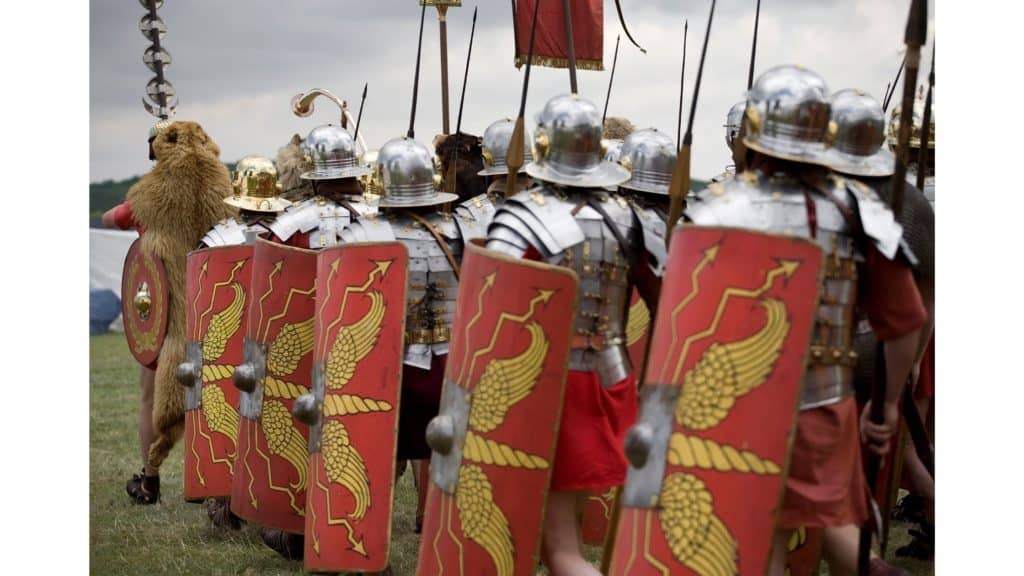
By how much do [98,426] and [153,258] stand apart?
3.45 metres

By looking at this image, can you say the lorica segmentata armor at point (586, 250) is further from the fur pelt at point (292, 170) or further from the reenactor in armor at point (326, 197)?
the fur pelt at point (292, 170)

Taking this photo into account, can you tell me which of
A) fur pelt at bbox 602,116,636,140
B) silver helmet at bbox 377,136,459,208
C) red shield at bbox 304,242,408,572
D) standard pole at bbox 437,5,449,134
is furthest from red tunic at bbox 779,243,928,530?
fur pelt at bbox 602,116,636,140

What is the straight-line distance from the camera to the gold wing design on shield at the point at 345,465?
4863 millimetres

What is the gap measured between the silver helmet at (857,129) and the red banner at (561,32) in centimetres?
249

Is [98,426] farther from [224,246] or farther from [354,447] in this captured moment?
[354,447]

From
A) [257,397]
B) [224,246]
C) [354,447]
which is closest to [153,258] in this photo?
[224,246]

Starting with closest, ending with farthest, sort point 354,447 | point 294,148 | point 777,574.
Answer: point 777,574
point 354,447
point 294,148

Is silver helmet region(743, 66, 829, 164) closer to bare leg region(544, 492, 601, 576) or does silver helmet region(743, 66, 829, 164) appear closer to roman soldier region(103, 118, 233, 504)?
bare leg region(544, 492, 601, 576)

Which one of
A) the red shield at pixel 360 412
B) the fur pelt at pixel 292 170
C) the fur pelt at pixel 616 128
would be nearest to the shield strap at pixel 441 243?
the red shield at pixel 360 412

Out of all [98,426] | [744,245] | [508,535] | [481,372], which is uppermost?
[744,245]

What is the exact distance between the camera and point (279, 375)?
18.3 feet

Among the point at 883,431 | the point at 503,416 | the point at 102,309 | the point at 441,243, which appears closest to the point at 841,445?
the point at 883,431

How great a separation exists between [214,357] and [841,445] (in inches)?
135

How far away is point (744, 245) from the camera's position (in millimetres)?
3482
